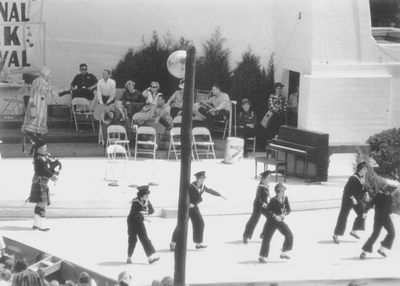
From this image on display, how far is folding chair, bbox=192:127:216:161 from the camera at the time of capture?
22.8 metres

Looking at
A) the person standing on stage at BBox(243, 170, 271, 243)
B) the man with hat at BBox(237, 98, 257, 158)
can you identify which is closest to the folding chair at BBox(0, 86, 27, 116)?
the man with hat at BBox(237, 98, 257, 158)

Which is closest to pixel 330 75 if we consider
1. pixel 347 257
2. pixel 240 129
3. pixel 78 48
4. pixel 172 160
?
pixel 240 129

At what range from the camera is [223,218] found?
1934 cm

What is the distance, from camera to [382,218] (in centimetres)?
1686

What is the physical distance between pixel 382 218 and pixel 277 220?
5.42ft

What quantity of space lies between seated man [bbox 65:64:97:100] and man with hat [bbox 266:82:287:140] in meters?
3.86

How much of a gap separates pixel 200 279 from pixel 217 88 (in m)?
8.70

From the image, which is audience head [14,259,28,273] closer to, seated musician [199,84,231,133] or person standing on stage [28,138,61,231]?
person standing on stage [28,138,61,231]

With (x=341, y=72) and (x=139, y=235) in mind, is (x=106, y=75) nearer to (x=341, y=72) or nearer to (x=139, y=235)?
(x=341, y=72)

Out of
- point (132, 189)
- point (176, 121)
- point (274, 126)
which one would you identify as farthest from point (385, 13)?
point (132, 189)

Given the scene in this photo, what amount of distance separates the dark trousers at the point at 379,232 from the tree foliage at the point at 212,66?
9081 millimetres

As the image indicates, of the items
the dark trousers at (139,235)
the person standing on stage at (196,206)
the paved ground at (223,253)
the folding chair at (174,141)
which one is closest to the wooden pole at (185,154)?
the paved ground at (223,253)

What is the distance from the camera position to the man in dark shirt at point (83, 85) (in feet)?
79.4

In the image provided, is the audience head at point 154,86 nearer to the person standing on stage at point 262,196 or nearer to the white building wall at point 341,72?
the white building wall at point 341,72
